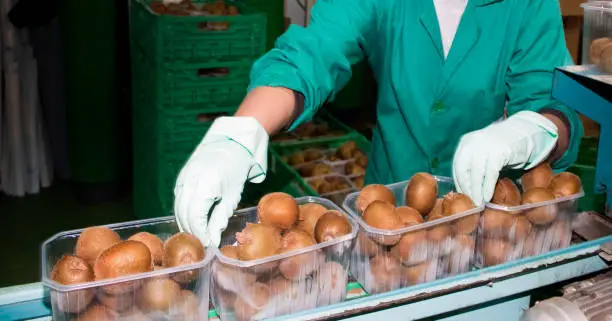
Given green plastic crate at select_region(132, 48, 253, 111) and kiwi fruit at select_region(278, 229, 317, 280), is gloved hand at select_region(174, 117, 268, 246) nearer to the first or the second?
kiwi fruit at select_region(278, 229, 317, 280)

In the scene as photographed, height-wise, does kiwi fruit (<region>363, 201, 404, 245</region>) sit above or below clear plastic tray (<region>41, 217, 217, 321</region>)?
above

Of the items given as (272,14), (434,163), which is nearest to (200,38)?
(272,14)

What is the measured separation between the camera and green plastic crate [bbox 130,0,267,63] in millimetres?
3176

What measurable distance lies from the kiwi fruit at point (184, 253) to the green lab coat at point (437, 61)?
1.97 feet

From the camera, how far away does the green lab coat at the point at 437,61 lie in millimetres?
1614

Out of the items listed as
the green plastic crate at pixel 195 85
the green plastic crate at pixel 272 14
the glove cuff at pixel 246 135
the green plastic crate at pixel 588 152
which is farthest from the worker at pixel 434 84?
the green plastic crate at pixel 272 14

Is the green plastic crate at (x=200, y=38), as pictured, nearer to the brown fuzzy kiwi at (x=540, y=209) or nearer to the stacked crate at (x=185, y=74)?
the stacked crate at (x=185, y=74)

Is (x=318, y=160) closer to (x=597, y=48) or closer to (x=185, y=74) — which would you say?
(x=185, y=74)

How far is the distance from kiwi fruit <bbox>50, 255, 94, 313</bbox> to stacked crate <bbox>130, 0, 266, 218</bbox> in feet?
7.58

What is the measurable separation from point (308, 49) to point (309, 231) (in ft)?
1.75

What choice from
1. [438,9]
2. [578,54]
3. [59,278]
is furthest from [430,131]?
[578,54]

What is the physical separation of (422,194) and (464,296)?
0.21 meters

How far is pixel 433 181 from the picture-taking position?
49.8 inches

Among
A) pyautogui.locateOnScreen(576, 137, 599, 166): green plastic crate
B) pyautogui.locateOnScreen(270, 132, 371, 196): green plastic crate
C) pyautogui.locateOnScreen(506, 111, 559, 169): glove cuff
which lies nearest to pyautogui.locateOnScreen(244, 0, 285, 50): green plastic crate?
pyautogui.locateOnScreen(270, 132, 371, 196): green plastic crate
